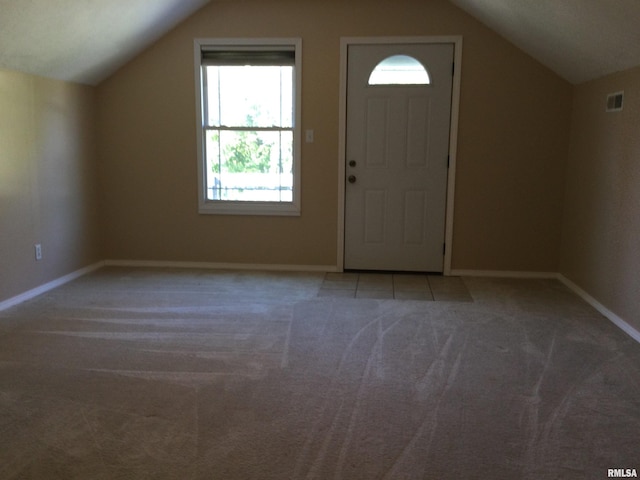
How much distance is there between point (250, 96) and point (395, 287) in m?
2.23

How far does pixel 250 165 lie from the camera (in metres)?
5.20

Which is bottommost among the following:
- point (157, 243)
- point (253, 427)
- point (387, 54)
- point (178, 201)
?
point (253, 427)

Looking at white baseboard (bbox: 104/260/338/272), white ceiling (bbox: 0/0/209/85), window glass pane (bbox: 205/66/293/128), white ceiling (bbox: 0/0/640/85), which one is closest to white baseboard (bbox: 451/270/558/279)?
white baseboard (bbox: 104/260/338/272)

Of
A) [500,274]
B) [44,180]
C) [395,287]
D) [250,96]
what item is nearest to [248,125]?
[250,96]

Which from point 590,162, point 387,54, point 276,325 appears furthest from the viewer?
point 387,54

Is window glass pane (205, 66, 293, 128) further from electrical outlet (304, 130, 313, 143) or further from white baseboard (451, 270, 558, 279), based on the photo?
white baseboard (451, 270, 558, 279)

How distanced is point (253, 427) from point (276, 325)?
1.33 meters

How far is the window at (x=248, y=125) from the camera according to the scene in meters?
4.98

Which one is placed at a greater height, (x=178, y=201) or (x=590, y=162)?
(x=590, y=162)

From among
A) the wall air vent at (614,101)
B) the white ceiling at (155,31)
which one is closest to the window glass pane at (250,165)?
the white ceiling at (155,31)

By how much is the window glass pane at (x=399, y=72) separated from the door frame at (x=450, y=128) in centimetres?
16

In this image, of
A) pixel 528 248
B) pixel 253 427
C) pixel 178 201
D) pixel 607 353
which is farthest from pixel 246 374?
pixel 528 248

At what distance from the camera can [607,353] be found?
10.5ft

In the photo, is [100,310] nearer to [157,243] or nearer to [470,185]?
[157,243]
